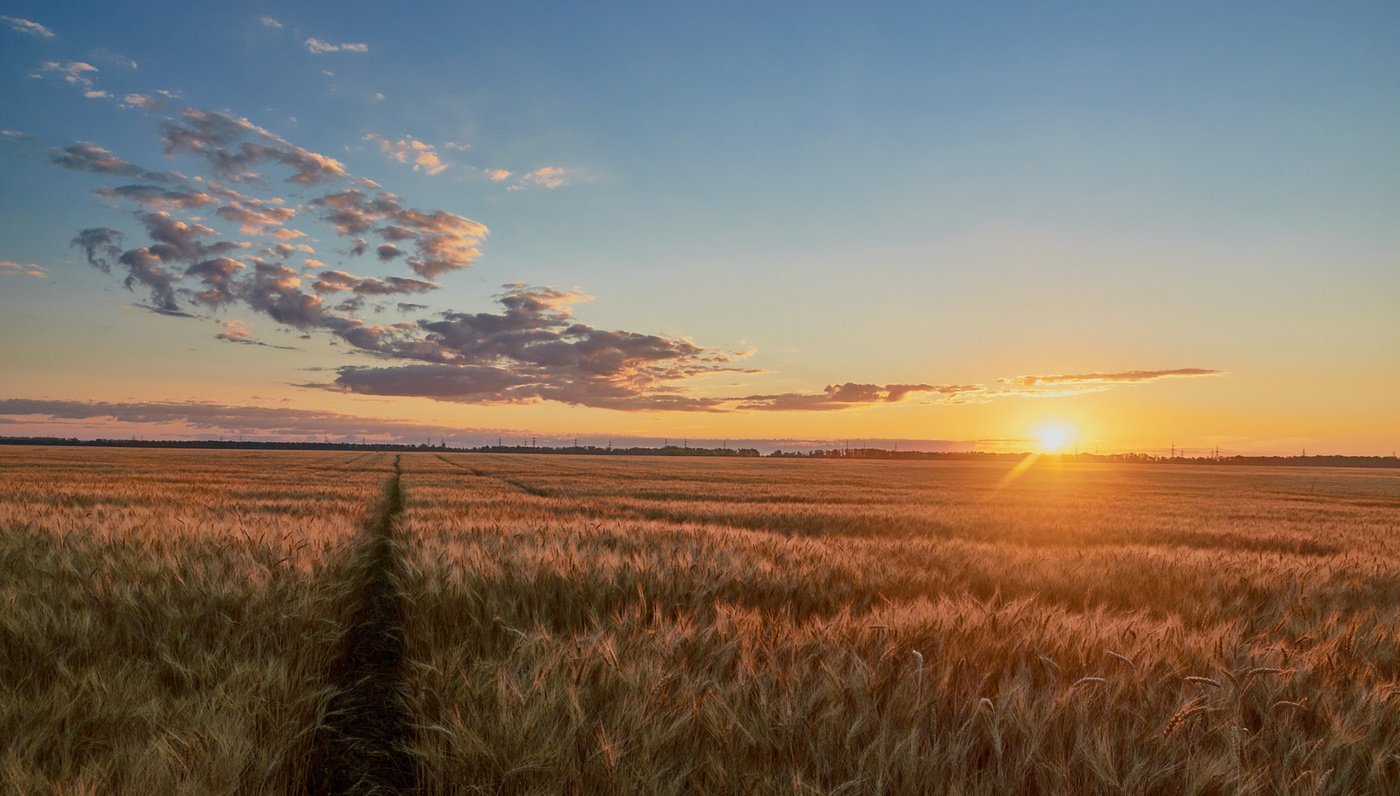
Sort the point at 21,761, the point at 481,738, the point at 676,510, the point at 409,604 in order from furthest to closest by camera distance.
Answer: the point at 676,510 < the point at 409,604 < the point at 481,738 < the point at 21,761

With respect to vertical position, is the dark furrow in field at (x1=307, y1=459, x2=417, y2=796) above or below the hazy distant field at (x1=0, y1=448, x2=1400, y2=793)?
below

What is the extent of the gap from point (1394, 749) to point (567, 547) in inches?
244

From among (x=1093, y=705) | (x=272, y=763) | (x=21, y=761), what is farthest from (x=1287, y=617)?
(x=21, y=761)

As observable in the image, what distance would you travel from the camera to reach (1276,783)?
2.30 meters

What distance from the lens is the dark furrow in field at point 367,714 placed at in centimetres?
290

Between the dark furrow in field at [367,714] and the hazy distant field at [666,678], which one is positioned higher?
the hazy distant field at [666,678]

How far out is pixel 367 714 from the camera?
366cm

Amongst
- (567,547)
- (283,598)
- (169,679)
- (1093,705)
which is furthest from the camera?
(567,547)

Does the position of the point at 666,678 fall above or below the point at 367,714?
above

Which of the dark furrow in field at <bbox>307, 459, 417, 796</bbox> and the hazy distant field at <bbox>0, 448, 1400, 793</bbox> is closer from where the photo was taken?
the hazy distant field at <bbox>0, 448, 1400, 793</bbox>

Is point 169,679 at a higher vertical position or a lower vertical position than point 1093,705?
lower

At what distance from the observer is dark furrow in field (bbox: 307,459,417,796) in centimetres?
290

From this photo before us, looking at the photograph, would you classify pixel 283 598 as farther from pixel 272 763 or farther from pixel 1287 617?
pixel 1287 617

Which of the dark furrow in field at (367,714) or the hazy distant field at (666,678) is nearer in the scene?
the hazy distant field at (666,678)
